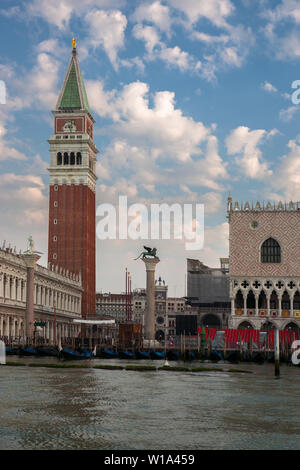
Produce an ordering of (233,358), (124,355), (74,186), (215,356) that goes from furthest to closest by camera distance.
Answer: (74,186) < (124,355) < (215,356) < (233,358)

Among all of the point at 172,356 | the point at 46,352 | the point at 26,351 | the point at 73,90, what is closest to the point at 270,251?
the point at 172,356

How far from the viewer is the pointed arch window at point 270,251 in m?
72.1

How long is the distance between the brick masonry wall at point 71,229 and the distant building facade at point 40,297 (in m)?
2.03

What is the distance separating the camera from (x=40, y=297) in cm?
7712

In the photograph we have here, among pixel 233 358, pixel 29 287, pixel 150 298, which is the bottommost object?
pixel 233 358

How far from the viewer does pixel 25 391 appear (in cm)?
2658

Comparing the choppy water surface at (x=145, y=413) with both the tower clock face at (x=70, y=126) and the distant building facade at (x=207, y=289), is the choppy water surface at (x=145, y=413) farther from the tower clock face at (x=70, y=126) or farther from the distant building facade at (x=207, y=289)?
the tower clock face at (x=70, y=126)

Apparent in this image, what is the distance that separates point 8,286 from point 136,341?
14.3 m

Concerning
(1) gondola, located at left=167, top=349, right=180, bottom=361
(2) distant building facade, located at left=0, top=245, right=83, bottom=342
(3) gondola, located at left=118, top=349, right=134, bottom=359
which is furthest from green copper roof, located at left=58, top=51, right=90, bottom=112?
(1) gondola, located at left=167, top=349, right=180, bottom=361

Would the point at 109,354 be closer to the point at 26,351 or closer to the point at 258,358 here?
the point at 26,351

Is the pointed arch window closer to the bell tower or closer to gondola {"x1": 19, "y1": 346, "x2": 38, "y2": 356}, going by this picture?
gondola {"x1": 19, "y1": 346, "x2": 38, "y2": 356}

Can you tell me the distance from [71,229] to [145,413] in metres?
74.6
